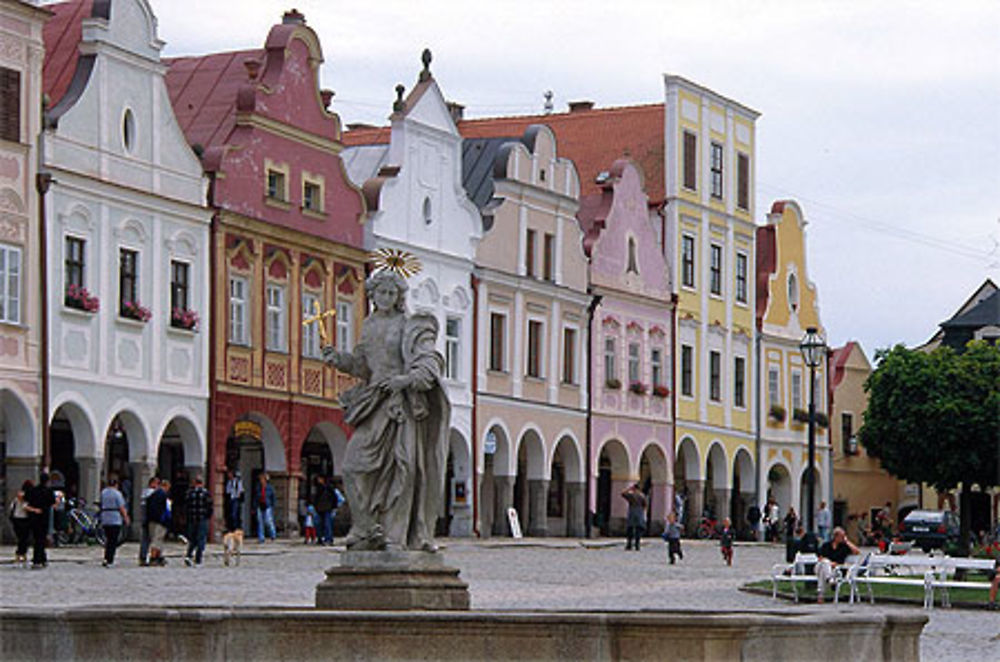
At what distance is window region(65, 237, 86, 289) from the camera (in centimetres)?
4328

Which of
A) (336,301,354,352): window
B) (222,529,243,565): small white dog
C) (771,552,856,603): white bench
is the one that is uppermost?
(336,301,354,352): window

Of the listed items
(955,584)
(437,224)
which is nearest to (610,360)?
(437,224)

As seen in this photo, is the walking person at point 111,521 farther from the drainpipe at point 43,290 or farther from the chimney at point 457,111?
the chimney at point 457,111

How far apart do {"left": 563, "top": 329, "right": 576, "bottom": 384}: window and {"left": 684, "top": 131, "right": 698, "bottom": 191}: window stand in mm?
8085

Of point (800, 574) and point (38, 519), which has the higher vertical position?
point (38, 519)

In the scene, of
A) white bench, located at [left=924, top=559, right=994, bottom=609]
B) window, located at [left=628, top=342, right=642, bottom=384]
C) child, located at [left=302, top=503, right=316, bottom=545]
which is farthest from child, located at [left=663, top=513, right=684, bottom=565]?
window, located at [left=628, top=342, right=642, bottom=384]

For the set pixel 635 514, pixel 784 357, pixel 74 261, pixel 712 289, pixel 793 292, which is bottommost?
pixel 635 514

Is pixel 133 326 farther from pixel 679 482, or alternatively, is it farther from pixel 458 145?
pixel 679 482

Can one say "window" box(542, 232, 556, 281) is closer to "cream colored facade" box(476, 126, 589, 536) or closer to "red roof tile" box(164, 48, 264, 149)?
"cream colored facade" box(476, 126, 589, 536)

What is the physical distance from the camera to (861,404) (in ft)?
270

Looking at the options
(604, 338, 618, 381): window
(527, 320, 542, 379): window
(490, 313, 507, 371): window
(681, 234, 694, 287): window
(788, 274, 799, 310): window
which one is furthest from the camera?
(788, 274, 799, 310): window

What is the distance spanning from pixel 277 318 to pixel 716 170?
75.7 feet

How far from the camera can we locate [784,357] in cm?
7431

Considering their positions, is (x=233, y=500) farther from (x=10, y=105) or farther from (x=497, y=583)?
(x=497, y=583)
